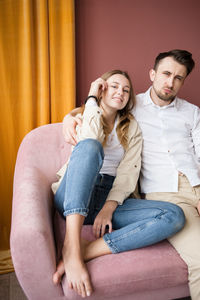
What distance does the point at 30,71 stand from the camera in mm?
1779

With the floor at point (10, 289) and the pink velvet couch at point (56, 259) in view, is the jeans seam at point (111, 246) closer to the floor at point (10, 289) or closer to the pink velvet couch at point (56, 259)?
the pink velvet couch at point (56, 259)

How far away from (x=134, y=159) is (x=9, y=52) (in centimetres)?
106

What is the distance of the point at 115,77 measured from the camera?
1.66 metres

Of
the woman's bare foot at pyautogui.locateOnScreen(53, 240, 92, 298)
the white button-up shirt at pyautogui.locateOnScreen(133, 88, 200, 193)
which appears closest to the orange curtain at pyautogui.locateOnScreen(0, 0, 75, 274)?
the white button-up shirt at pyautogui.locateOnScreen(133, 88, 200, 193)

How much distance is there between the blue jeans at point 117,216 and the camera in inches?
47.1

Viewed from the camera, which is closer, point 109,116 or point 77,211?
point 77,211

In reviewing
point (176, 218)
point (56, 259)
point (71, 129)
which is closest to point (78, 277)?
point (56, 259)

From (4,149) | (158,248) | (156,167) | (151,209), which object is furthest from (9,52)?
(158,248)

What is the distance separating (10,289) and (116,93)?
140 centimetres

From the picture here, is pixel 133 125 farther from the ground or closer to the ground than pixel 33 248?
farther from the ground

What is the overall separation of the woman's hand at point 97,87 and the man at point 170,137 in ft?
0.66

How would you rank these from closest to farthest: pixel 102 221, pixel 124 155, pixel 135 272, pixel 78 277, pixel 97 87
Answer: pixel 78 277 → pixel 135 272 → pixel 102 221 → pixel 97 87 → pixel 124 155

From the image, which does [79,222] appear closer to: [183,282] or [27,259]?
[27,259]

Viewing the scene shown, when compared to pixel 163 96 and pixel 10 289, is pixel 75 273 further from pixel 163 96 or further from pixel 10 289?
pixel 163 96
